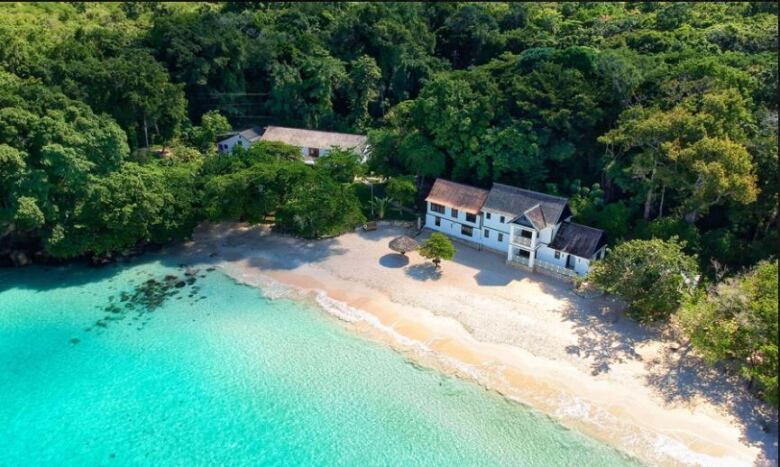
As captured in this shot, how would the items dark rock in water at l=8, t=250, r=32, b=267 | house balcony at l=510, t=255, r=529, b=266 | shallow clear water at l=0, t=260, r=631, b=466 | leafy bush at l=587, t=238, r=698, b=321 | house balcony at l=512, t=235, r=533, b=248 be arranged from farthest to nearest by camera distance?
dark rock in water at l=8, t=250, r=32, b=267
house balcony at l=510, t=255, r=529, b=266
house balcony at l=512, t=235, r=533, b=248
leafy bush at l=587, t=238, r=698, b=321
shallow clear water at l=0, t=260, r=631, b=466

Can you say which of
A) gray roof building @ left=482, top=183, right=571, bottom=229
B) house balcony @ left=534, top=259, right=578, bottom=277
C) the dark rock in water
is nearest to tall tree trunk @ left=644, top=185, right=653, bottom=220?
gray roof building @ left=482, top=183, right=571, bottom=229

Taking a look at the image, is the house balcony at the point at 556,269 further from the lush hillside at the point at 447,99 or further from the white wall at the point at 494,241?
the lush hillside at the point at 447,99

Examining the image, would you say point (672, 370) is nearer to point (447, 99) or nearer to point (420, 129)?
point (447, 99)

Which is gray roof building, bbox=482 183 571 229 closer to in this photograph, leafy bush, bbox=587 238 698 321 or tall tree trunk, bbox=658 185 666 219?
tall tree trunk, bbox=658 185 666 219

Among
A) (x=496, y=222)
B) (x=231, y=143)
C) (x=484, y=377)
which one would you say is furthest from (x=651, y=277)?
(x=231, y=143)

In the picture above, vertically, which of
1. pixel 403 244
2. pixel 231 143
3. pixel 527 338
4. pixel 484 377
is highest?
pixel 231 143
